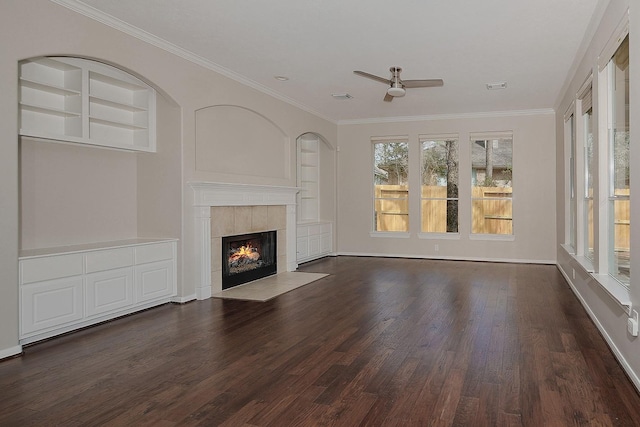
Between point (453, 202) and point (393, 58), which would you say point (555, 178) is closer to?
point (453, 202)

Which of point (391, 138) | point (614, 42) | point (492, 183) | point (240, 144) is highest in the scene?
point (391, 138)

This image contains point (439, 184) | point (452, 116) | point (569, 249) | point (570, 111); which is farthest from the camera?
point (439, 184)

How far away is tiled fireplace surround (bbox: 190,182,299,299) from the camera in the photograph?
5508 millimetres

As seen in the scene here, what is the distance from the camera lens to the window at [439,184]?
909 cm

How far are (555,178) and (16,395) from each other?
852 cm

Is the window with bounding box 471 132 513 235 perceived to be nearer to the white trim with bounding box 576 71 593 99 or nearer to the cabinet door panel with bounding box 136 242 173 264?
the white trim with bounding box 576 71 593 99

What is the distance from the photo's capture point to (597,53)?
13.9 feet

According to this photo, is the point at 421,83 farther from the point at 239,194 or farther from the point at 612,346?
the point at 612,346

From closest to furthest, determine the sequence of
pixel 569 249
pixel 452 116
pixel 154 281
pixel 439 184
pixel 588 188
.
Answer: pixel 154 281 → pixel 588 188 → pixel 569 249 → pixel 452 116 → pixel 439 184

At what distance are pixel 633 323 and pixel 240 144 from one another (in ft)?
16.6

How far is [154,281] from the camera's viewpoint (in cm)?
495

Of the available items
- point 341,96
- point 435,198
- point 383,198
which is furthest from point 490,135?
point 341,96

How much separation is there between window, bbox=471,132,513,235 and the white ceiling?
1.89 metres

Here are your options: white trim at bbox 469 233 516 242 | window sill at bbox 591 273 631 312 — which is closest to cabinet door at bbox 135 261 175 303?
window sill at bbox 591 273 631 312
